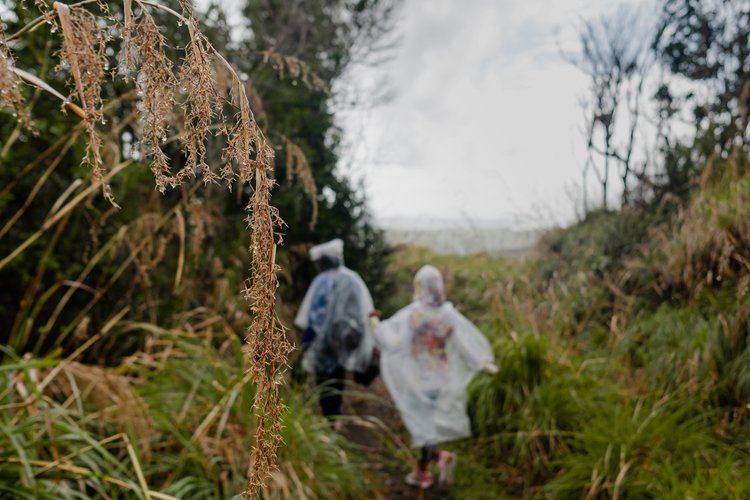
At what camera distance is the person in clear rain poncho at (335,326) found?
213 inches

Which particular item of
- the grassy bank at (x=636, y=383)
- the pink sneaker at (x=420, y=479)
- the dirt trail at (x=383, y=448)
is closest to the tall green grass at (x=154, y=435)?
the dirt trail at (x=383, y=448)

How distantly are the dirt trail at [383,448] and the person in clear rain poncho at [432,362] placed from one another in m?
0.19

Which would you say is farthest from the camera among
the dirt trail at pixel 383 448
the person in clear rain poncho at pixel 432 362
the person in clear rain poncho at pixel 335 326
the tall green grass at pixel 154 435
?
the person in clear rain poncho at pixel 335 326

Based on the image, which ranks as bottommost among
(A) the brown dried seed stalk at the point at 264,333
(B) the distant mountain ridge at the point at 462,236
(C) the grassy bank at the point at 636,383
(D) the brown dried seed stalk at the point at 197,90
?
(C) the grassy bank at the point at 636,383

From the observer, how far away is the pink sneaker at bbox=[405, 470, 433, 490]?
14.3 ft

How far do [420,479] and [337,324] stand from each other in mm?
1557

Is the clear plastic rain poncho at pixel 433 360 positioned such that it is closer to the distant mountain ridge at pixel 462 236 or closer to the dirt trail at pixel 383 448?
the dirt trail at pixel 383 448

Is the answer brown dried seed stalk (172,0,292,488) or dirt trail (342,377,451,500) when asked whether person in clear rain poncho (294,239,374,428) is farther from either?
brown dried seed stalk (172,0,292,488)

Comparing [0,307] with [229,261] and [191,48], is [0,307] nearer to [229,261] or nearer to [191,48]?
[229,261]

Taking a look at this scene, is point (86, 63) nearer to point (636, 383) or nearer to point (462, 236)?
point (636, 383)

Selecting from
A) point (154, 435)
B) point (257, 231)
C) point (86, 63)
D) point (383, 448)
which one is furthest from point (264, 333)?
point (383, 448)

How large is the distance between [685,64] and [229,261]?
809 cm

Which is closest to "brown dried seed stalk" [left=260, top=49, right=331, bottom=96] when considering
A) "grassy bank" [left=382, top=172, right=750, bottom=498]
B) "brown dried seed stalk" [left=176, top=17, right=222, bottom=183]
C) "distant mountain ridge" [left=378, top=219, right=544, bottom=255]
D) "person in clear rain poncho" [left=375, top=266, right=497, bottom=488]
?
"brown dried seed stalk" [left=176, top=17, right=222, bottom=183]

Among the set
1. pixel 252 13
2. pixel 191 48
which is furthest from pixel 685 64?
pixel 191 48
